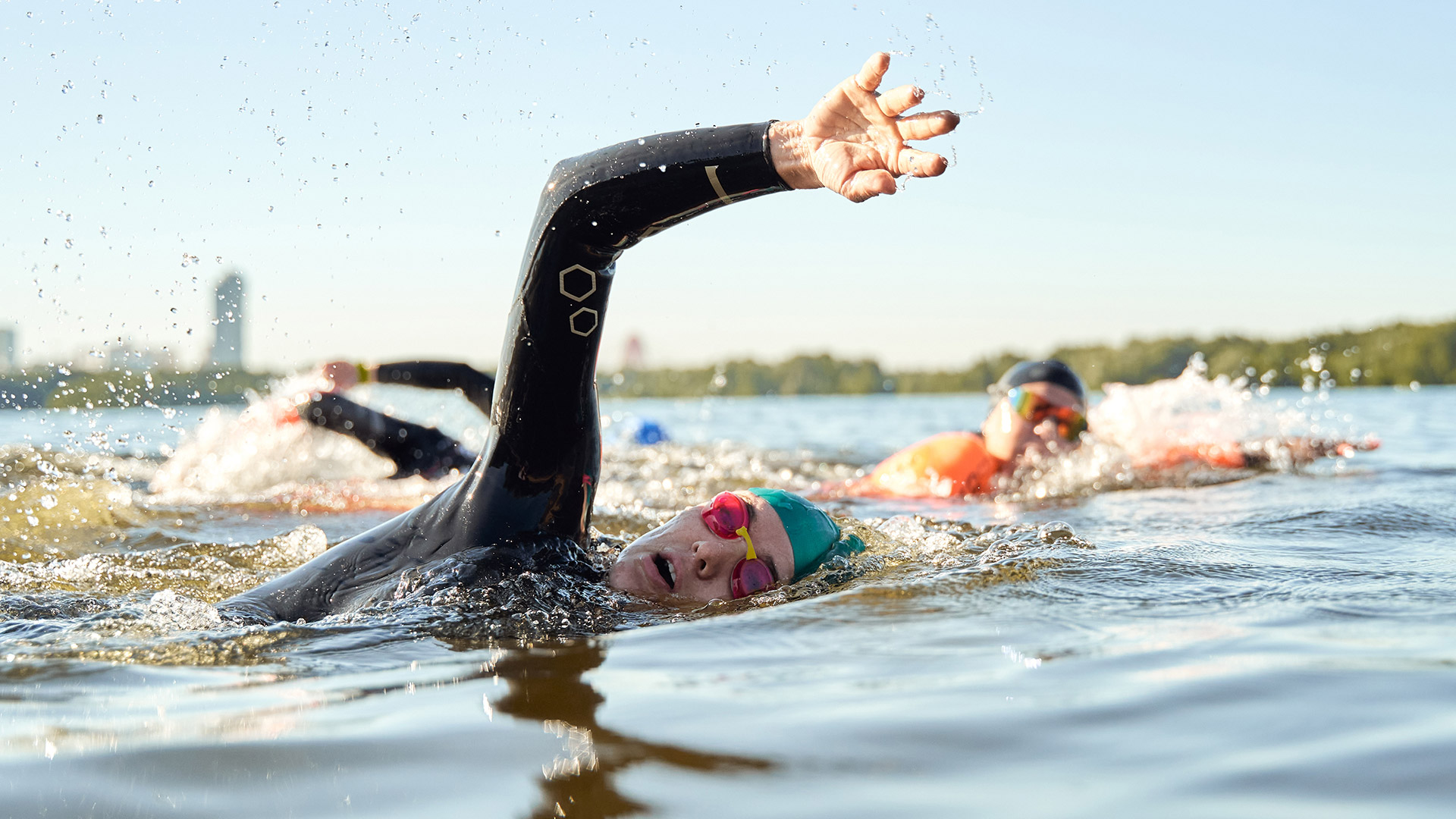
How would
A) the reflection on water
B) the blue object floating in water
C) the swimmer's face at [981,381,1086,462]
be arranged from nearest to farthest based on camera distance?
the reflection on water
the swimmer's face at [981,381,1086,462]
the blue object floating in water

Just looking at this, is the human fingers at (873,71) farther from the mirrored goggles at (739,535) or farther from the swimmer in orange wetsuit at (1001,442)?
the swimmer in orange wetsuit at (1001,442)

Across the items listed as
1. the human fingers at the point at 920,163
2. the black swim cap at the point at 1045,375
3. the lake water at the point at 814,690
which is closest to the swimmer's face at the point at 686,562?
the lake water at the point at 814,690

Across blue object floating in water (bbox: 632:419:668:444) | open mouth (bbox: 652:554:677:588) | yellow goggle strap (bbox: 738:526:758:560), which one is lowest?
open mouth (bbox: 652:554:677:588)

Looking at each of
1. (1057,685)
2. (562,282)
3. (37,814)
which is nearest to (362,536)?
(562,282)

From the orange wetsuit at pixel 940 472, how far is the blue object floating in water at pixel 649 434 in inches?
273

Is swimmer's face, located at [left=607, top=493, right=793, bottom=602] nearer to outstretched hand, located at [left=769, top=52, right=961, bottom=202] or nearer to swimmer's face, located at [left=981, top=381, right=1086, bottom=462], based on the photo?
outstretched hand, located at [left=769, top=52, right=961, bottom=202]

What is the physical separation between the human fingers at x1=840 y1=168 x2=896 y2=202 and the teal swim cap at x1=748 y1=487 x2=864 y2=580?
55.5 inches

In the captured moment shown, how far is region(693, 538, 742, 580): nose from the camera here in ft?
11.9

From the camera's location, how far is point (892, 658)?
260cm

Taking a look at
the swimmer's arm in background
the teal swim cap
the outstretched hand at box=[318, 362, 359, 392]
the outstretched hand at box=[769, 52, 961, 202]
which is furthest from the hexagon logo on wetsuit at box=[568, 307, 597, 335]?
the outstretched hand at box=[318, 362, 359, 392]

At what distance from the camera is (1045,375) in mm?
8312

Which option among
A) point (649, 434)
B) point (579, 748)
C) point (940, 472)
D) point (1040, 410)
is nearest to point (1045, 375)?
point (1040, 410)

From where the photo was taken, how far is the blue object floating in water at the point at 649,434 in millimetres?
14969

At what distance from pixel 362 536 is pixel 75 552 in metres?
2.85
